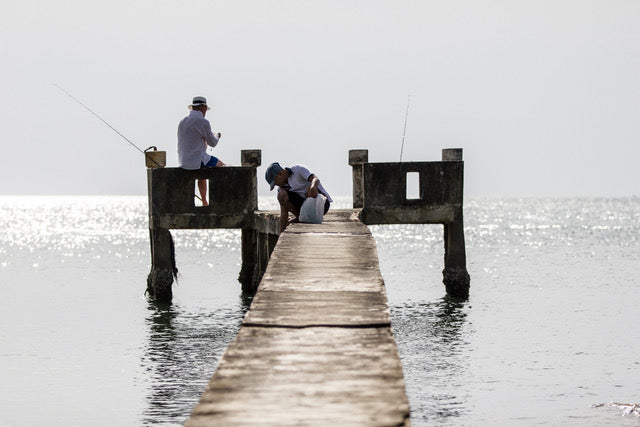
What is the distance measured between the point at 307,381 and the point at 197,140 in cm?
1252

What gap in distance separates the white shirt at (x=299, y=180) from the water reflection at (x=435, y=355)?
2.76 metres

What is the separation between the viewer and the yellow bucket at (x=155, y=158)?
19281mm

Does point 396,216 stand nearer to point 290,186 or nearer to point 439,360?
point 439,360

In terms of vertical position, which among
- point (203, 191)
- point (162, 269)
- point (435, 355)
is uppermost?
point (203, 191)

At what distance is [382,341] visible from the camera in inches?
294

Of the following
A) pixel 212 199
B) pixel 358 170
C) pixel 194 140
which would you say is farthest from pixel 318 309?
pixel 358 170

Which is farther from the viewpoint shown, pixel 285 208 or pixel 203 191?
pixel 203 191

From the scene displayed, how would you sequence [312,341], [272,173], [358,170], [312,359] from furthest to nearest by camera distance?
[358,170]
[272,173]
[312,341]
[312,359]

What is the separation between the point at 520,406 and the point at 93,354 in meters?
7.27

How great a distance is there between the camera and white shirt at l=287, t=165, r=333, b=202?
48.4 feet

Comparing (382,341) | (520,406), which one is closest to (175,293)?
(520,406)

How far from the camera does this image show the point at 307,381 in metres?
6.54

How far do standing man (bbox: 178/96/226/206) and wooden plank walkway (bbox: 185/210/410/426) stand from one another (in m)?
8.00

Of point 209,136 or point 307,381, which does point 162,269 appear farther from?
point 307,381
